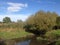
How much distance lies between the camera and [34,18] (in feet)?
177

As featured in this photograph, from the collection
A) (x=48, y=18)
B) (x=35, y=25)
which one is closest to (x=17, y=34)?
(x=35, y=25)

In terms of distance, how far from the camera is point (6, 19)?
10738 centimetres

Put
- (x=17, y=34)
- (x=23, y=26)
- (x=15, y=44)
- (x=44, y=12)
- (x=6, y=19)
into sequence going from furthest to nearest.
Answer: (x=6, y=19) → (x=23, y=26) → (x=44, y=12) → (x=17, y=34) → (x=15, y=44)

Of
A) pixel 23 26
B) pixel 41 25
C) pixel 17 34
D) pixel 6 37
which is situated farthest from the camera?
pixel 23 26

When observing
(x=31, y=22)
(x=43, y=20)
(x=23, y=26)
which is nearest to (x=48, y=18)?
(x=43, y=20)

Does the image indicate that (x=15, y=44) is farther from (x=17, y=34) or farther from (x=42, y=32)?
(x=42, y=32)

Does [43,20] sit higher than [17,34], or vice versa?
[43,20]

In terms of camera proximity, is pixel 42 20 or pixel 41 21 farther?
pixel 42 20

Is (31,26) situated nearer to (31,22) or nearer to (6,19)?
(31,22)

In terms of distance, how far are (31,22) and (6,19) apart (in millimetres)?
55093

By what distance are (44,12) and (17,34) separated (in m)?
13.8

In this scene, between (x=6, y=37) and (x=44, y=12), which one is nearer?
(x=6, y=37)

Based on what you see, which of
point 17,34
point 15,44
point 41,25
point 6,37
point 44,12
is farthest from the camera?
point 44,12

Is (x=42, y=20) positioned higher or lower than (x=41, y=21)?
higher
